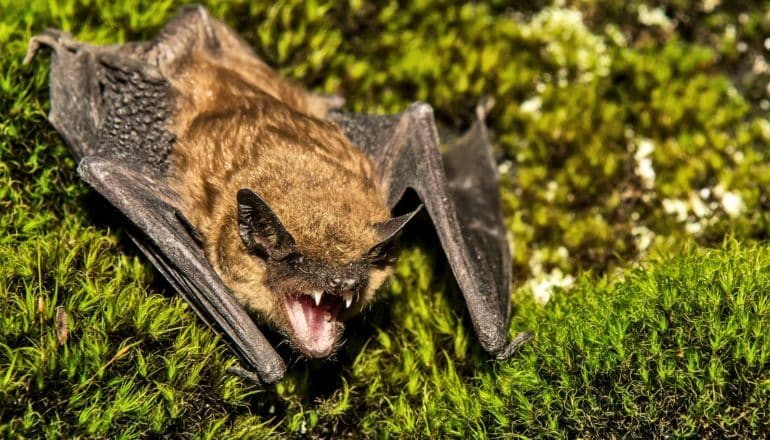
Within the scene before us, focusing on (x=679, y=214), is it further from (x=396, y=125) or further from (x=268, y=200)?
(x=268, y=200)

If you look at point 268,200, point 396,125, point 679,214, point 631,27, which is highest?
point 268,200

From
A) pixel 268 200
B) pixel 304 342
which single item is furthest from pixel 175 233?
pixel 304 342

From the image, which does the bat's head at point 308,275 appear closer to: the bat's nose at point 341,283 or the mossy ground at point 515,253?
the bat's nose at point 341,283

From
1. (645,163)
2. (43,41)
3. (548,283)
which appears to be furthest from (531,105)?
(43,41)

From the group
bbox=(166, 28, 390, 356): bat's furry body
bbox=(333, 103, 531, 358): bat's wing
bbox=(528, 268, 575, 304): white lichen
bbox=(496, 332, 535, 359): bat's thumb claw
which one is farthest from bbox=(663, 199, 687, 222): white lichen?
bbox=(166, 28, 390, 356): bat's furry body

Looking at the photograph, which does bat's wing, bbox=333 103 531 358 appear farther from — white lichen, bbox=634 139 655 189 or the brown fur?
white lichen, bbox=634 139 655 189

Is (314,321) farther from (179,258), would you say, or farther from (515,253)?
(515,253)
